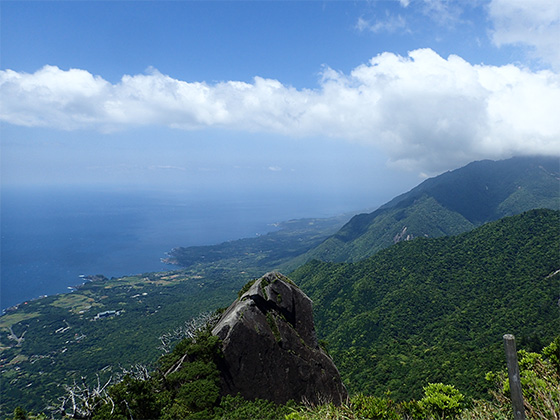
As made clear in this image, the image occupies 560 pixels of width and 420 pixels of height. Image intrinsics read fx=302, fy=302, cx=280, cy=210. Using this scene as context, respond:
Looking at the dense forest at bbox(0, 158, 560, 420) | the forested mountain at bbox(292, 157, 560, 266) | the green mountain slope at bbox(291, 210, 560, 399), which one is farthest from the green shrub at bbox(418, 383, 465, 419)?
the forested mountain at bbox(292, 157, 560, 266)

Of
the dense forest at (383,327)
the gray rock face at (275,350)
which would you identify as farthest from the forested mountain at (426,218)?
the gray rock face at (275,350)

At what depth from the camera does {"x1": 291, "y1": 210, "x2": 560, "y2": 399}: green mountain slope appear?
3941 cm

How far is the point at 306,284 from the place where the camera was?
86.6m

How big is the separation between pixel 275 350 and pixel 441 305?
5514cm

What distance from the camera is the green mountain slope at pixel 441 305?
129ft

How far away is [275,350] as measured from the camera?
18.0m

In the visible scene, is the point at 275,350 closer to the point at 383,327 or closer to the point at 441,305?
the point at 383,327

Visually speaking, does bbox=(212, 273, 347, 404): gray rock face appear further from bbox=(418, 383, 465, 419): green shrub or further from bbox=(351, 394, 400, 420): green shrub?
bbox=(351, 394, 400, 420): green shrub

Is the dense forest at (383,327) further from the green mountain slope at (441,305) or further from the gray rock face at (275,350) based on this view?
the gray rock face at (275,350)

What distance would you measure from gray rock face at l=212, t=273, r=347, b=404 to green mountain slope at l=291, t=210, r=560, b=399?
63.6 feet

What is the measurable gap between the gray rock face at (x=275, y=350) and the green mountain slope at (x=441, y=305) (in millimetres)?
19388

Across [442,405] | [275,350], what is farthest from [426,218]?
[442,405]

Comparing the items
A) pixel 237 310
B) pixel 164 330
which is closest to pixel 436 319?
pixel 237 310

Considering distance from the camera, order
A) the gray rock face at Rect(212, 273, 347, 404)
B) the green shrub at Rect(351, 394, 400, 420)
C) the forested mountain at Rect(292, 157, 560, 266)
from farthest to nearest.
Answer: the forested mountain at Rect(292, 157, 560, 266) → the gray rock face at Rect(212, 273, 347, 404) → the green shrub at Rect(351, 394, 400, 420)
